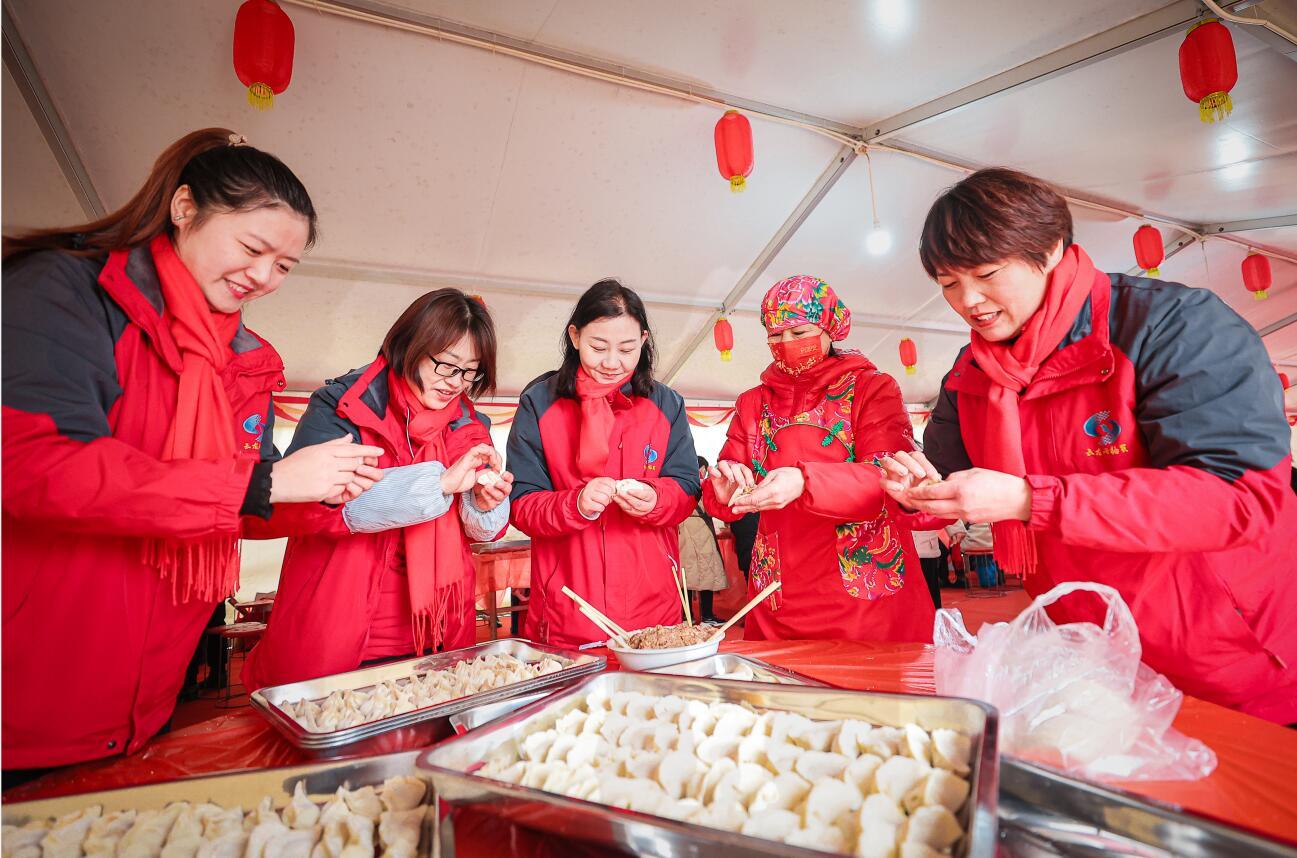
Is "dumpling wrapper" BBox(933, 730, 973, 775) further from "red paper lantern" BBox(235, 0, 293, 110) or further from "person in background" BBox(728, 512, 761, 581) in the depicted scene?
"person in background" BBox(728, 512, 761, 581)

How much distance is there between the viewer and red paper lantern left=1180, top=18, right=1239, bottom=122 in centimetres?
288

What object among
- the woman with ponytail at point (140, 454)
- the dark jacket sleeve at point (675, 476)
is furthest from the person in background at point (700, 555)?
the woman with ponytail at point (140, 454)

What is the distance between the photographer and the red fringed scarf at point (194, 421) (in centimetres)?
90

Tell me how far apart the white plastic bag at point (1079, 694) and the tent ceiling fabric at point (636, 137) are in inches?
125

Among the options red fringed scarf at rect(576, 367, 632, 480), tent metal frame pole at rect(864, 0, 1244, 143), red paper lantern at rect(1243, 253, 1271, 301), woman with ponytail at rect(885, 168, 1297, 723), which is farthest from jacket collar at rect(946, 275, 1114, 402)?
red paper lantern at rect(1243, 253, 1271, 301)

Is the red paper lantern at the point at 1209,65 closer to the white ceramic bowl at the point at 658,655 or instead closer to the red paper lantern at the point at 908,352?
the white ceramic bowl at the point at 658,655

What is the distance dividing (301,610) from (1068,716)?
4.77 ft

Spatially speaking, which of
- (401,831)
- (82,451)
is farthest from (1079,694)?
(82,451)

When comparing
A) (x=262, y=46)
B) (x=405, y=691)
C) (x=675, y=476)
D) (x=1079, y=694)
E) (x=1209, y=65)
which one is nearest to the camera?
(x=1079, y=694)

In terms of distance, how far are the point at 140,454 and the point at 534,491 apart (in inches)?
41.9

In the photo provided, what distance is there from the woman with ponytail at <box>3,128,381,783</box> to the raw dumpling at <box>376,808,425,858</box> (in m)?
0.36

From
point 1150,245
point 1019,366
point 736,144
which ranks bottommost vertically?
point 1019,366

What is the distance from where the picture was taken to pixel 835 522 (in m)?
1.66

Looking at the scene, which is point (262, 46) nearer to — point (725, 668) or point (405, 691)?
point (405, 691)
